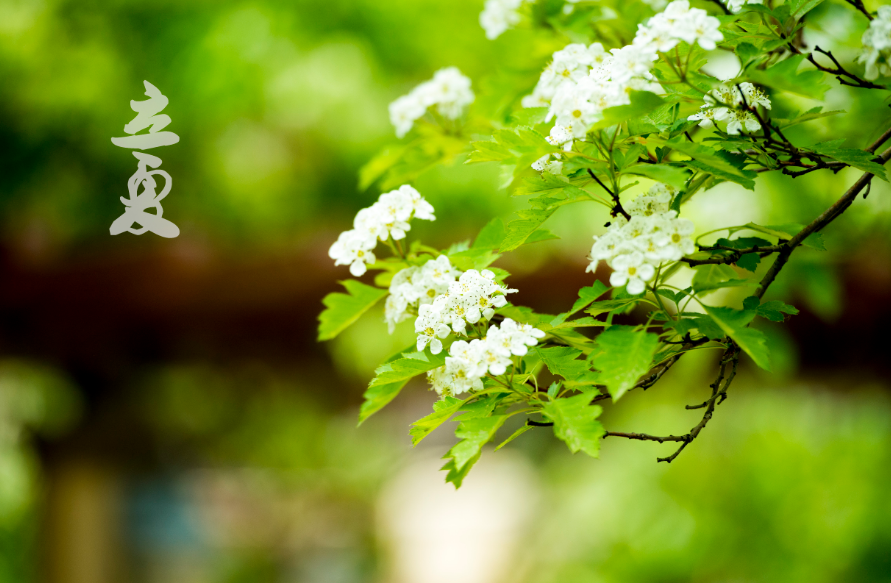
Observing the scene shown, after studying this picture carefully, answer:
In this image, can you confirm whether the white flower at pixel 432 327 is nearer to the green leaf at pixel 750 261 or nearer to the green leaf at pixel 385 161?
the green leaf at pixel 750 261

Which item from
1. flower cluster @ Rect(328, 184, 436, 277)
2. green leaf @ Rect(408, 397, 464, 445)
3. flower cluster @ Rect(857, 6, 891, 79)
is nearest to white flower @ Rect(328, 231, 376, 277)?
flower cluster @ Rect(328, 184, 436, 277)

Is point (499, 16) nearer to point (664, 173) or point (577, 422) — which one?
point (664, 173)

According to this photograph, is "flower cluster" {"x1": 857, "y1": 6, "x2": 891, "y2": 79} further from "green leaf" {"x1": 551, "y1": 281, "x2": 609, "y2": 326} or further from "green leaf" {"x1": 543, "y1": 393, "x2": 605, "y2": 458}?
"green leaf" {"x1": 543, "y1": 393, "x2": 605, "y2": 458}

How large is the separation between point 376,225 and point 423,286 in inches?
3.9

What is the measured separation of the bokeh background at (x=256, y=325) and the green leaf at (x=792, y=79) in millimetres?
1856

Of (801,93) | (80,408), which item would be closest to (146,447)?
(80,408)

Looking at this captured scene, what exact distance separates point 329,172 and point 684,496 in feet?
8.34

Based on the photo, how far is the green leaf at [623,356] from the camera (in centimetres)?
57

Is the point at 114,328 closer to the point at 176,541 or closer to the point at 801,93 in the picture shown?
the point at 176,541

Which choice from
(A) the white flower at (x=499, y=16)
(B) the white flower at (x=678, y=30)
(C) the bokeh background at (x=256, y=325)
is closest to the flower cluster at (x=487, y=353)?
(B) the white flower at (x=678, y=30)

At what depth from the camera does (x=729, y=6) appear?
0.77 m

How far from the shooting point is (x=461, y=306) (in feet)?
2.33

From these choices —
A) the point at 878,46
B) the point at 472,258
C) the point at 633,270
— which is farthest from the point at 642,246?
the point at 878,46

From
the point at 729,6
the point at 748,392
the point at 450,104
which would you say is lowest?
the point at 748,392
